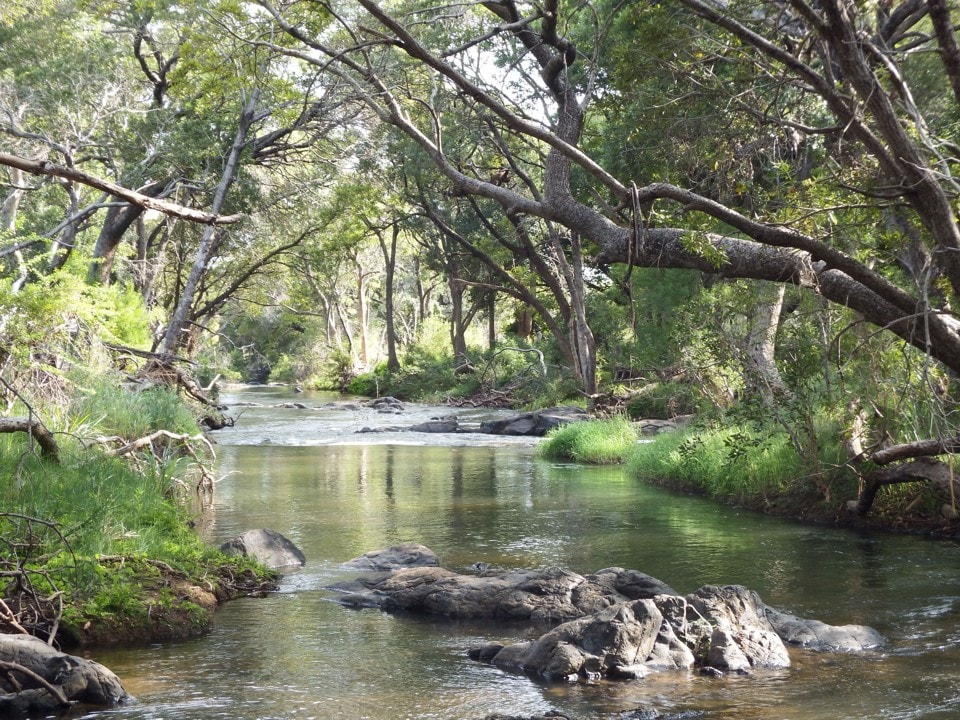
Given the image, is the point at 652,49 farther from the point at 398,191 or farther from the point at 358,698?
the point at 398,191

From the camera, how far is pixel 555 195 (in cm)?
1078

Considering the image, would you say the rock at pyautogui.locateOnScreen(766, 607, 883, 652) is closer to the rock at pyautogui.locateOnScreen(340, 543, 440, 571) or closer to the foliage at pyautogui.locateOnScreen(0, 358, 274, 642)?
the rock at pyautogui.locateOnScreen(340, 543, 440, 571)

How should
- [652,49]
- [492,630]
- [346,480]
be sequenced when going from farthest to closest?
[346,480]
[652,49]
[492,630]

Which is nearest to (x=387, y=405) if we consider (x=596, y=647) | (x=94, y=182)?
(x=596, y=647)

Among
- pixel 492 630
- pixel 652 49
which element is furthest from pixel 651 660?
pixel 652 49

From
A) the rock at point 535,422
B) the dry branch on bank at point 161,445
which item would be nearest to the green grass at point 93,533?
the dry branch on bank at point 161,445

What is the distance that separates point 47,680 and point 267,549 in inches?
178

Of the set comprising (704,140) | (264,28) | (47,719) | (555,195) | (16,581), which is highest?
(264,28)

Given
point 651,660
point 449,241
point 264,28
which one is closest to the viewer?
point 651,660

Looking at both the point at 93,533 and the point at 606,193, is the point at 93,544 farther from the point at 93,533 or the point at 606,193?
the point at 606,193

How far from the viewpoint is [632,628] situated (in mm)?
7648

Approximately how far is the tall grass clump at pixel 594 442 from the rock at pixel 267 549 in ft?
36.0

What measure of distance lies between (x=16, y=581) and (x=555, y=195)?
616 cm

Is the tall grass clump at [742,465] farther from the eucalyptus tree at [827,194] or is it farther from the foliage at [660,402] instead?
the foliage at [660,402]
